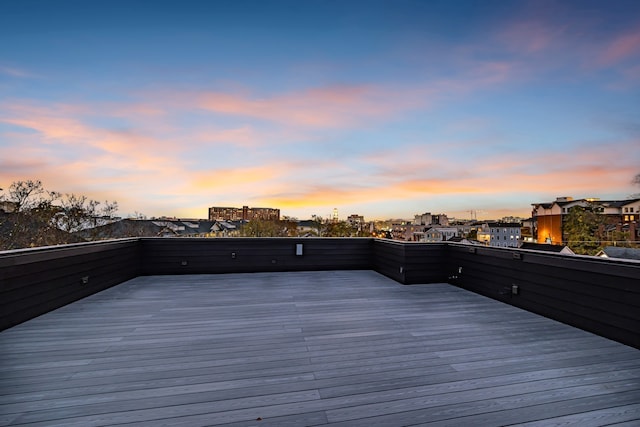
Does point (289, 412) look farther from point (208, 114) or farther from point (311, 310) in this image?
point (208, 114)

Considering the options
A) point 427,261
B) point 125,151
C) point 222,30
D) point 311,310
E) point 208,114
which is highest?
point 222,30

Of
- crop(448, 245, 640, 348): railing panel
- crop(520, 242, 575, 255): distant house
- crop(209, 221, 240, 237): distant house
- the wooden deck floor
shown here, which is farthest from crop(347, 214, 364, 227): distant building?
the wooden deck floor

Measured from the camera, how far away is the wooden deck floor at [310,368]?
1339 millimetres

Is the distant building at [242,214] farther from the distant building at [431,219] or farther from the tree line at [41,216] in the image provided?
the distant building at [431,219]

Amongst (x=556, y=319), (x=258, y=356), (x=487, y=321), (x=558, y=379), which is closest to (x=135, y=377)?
(x=258, y=356)

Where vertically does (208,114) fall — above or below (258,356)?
above

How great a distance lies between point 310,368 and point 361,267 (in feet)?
13.1

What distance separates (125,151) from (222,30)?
390cm

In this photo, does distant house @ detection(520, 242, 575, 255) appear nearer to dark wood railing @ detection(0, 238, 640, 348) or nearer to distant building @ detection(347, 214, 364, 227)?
dark wood railing @ detection(0, 238, 640, 348)

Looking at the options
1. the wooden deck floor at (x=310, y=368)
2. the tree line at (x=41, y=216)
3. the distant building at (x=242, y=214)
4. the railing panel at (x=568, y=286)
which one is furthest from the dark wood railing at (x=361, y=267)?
the distant building at (x=242, y=214)

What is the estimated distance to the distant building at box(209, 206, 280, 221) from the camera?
40.6 feet

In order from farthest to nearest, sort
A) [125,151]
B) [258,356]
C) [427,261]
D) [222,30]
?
[125,151] → [222,30] → [427,261] → [258,356]

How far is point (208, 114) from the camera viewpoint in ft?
20.6

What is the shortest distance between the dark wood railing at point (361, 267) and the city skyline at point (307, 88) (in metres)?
2.95
